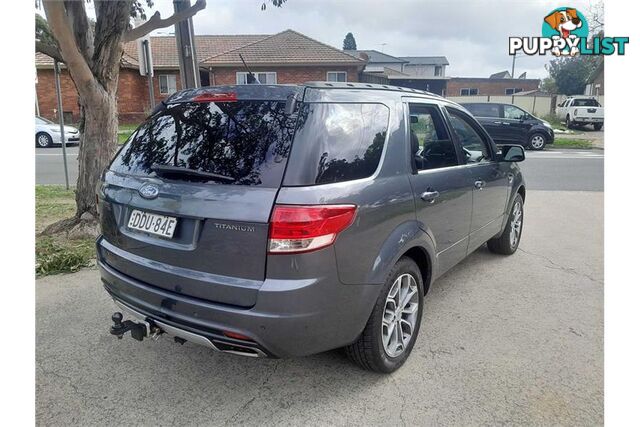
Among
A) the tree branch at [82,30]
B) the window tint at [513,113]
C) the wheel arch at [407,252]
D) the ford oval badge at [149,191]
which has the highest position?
the window tint at [513,113]

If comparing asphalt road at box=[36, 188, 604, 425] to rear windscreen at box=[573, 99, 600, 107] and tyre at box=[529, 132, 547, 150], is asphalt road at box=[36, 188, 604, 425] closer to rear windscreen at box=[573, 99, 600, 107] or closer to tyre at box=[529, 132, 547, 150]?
tyre at box=[529, 132, 547, 150]

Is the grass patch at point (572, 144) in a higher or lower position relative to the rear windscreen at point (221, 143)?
higher

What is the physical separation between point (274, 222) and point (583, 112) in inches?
1158

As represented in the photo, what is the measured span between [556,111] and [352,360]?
32.9 meters

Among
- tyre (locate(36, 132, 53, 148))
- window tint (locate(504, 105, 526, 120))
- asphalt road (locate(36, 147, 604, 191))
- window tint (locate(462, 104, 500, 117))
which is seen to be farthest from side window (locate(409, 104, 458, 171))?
tyre (locate(36, 132, 53, 148))

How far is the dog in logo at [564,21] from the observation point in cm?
991

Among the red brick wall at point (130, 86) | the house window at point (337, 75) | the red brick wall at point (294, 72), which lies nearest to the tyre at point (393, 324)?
the red brick wall at point (130, 86)

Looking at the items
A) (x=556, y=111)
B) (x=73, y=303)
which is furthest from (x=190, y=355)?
(x=556, y=111)

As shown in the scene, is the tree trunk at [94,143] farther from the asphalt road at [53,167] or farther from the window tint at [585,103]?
the window tint at [585,103]

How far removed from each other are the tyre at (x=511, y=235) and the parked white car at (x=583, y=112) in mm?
25234

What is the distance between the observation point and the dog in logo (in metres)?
9.91

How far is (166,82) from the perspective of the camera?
2647 cm

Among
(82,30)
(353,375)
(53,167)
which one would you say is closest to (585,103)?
(53,167)

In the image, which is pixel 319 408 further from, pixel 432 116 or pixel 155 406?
pixel 432 116
